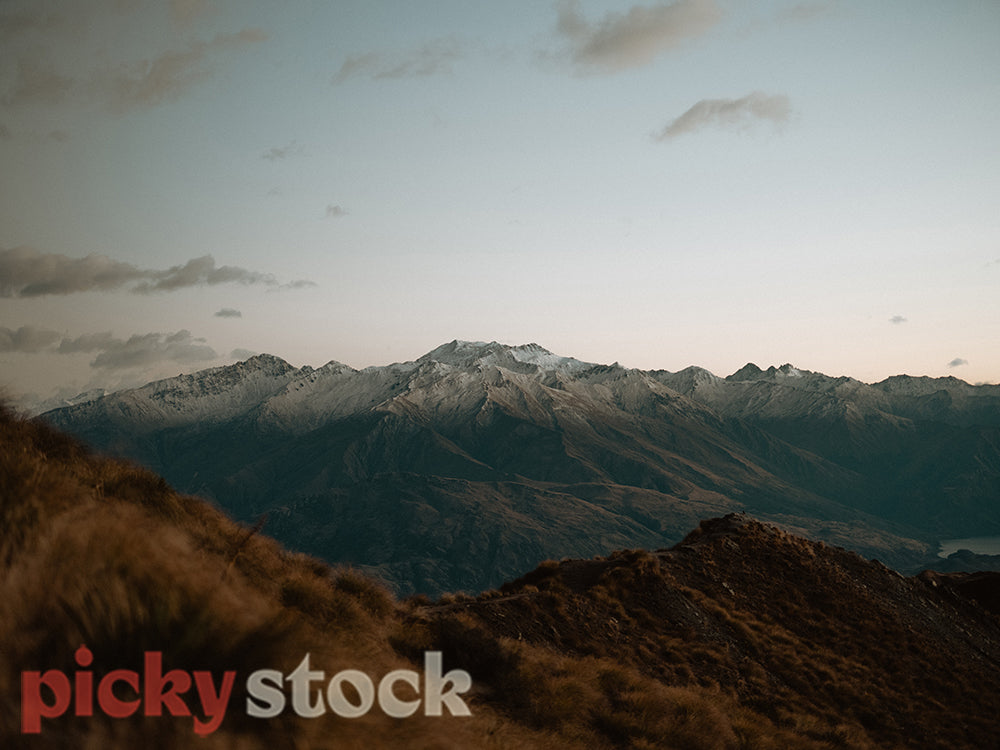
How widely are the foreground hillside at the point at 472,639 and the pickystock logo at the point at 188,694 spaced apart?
0.13 ft

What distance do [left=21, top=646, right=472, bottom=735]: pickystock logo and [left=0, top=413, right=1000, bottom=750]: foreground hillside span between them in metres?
0.04

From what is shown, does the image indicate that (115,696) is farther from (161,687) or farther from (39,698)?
(39,698)

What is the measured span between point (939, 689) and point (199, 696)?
26.5 metres

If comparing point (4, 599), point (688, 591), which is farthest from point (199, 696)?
point (688, 591)

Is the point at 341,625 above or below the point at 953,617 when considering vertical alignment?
above

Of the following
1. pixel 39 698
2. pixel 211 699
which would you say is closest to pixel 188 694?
pixel 211 699

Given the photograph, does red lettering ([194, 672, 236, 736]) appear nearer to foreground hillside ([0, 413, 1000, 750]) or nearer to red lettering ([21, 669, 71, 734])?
foreground hillside ([0, 413, 1000, 750])

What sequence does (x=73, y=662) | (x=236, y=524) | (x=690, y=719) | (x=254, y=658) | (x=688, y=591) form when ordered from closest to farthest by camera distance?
(x=73, y=662)
(x=254, y=658)
(x=690, y=719)
(x=236, y=524)
(x=688, y=591)

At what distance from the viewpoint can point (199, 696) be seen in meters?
5.11

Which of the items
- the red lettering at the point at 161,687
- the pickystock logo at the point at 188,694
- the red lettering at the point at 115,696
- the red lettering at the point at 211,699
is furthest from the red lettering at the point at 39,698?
the red lettering at the point at 211,699

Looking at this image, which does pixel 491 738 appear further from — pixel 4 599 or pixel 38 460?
pixel 38 460

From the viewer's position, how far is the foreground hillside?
5117 millimetres

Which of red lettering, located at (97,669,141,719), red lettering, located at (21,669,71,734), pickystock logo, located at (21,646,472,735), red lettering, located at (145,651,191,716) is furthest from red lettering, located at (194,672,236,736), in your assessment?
red lettering, located at (21,669,71,734)

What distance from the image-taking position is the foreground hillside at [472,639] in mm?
5117
